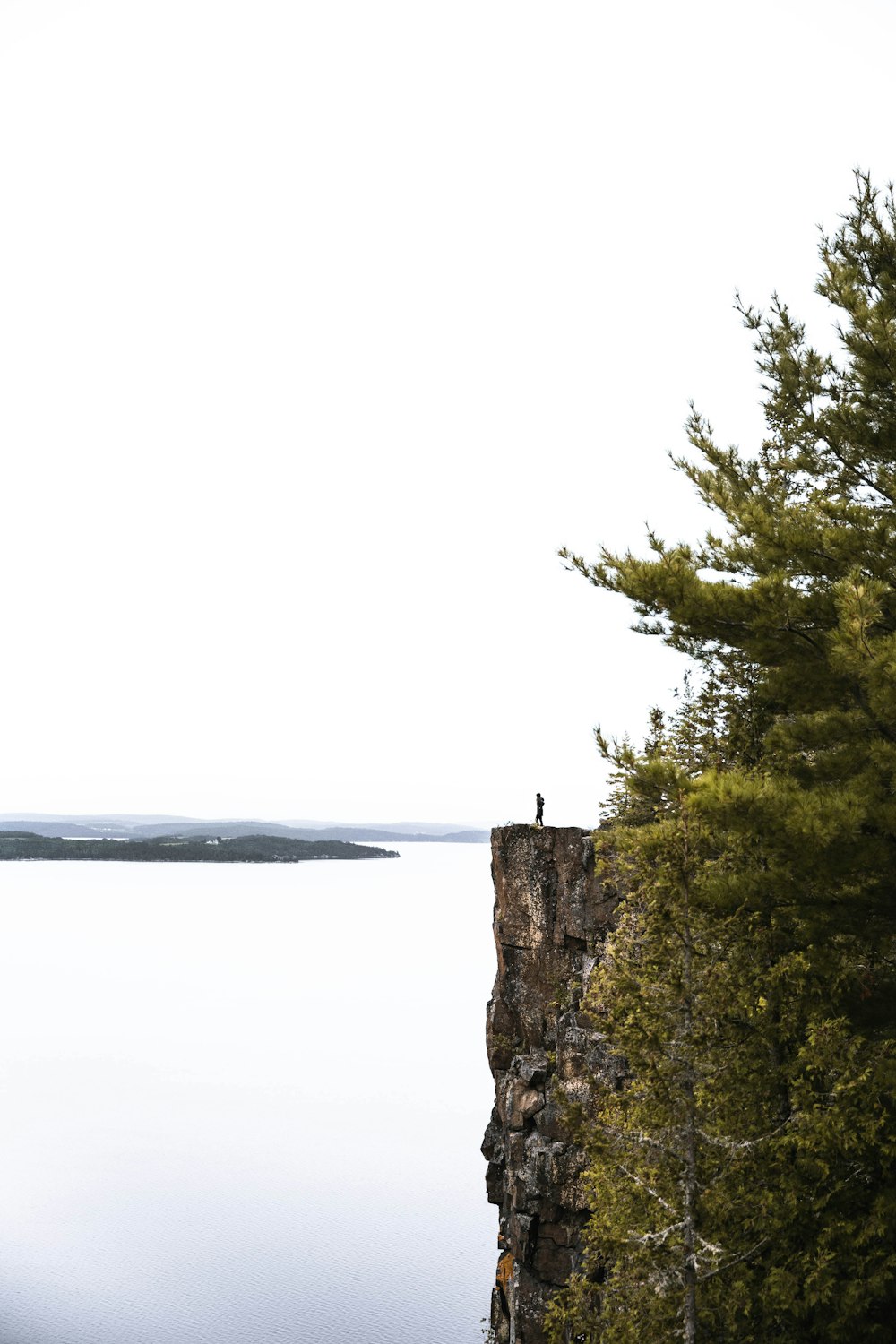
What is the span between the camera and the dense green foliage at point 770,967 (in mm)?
11281

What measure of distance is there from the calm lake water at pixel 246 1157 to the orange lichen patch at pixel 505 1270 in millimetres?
15873

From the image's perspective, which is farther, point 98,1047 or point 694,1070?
point 98,1047

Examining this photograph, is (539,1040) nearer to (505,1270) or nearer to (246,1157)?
(505,1270)

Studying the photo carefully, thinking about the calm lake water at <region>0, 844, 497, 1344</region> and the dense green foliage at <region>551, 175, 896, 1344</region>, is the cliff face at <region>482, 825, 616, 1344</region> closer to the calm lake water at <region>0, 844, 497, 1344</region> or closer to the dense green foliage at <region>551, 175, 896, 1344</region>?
the dense green foliage at <region>551, 175, 896, 1344</region>

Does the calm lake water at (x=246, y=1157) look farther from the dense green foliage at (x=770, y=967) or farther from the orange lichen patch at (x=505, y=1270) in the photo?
the dense green foliage at (x=770, y=967)

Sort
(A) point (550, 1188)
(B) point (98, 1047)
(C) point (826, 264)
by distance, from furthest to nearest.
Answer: (B) point (98, 1047) < (A) point (550, 1188) < (C) point (826, 264)

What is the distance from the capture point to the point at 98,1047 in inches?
3654

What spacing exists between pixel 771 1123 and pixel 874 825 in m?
4.18

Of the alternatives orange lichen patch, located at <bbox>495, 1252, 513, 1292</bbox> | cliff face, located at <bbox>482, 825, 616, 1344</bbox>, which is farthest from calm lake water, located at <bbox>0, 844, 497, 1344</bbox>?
cliff face, located at <bbox>482, 825, 616, 1344</bbox>

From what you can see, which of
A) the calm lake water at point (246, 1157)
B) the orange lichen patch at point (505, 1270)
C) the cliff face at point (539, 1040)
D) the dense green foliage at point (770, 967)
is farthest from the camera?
the calm lake water at point (246, 1157)

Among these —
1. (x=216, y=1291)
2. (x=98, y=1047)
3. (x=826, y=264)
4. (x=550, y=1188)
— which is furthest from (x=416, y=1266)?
(x=98, y=1047)

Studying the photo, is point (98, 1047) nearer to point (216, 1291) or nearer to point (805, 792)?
point (216, 1291)

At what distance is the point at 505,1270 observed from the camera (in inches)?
1072

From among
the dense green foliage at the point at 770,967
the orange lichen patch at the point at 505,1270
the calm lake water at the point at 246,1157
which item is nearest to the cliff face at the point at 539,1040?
the orange lichen patch at the point at 505,1270
